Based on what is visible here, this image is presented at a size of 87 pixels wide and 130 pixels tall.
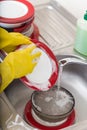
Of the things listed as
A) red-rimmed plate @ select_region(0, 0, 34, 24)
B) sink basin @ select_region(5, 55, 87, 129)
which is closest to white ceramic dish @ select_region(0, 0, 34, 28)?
red-rimmed plate @ select_region(0, 0, 34, 24)

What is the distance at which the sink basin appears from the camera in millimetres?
1202

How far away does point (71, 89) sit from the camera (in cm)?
129

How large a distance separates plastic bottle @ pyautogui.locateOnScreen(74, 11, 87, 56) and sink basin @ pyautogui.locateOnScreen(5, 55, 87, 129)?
0.06 m

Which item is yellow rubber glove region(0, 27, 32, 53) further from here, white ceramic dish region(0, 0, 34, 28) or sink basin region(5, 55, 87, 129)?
sink basin region(5, 55, 87, 129)

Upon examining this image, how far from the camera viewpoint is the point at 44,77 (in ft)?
3.52

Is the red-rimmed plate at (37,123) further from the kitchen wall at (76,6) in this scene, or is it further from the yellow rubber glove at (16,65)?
the kitchen wall at (76,6)

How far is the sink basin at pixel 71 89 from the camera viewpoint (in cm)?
120

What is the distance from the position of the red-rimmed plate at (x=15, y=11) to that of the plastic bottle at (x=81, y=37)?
20 centimetres

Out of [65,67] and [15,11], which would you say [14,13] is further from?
[65,67]

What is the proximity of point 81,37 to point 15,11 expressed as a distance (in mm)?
268

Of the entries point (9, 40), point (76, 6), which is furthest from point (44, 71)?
point (76, 6)

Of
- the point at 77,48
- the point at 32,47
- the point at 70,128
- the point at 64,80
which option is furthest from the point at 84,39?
the point at 70,128

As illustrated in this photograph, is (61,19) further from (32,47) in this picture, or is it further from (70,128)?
(70,128)

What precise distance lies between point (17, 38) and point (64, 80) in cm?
34
